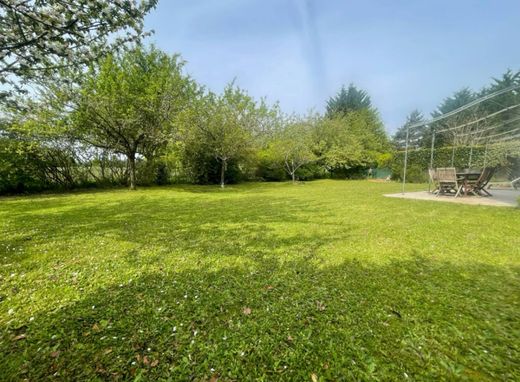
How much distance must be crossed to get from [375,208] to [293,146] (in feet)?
40.3

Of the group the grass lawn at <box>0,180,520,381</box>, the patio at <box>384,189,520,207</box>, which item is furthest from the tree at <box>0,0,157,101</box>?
the patio at <box>384,189,520,207</box>

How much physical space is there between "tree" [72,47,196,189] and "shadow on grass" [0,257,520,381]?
12005mm

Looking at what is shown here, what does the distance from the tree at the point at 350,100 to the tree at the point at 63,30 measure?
1572 inches

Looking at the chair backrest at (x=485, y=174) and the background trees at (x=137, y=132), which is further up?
the background trees at (x=137, y=132)

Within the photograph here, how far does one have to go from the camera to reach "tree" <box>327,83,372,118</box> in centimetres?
3966

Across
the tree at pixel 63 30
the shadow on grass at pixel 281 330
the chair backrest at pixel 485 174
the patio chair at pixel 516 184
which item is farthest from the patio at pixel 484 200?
the tree at pixel 63 30

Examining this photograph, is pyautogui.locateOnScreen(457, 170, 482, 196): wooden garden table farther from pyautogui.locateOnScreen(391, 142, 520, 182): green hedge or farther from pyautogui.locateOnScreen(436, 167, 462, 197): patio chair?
pyautogui.locateOnScreen(391, 142, 520, 182): green hedge

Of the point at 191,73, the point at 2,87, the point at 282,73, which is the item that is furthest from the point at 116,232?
the point at 282,73

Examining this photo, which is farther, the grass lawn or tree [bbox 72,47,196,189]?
tree [bbox 72,47,196,189]

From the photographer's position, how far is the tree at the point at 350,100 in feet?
130

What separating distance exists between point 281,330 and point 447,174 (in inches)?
395

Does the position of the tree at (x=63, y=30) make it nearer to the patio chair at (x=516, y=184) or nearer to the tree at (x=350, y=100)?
the patio chair at (x=516, y=184)

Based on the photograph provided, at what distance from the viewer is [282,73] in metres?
16.1

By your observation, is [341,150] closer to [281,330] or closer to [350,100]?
[350,100]
